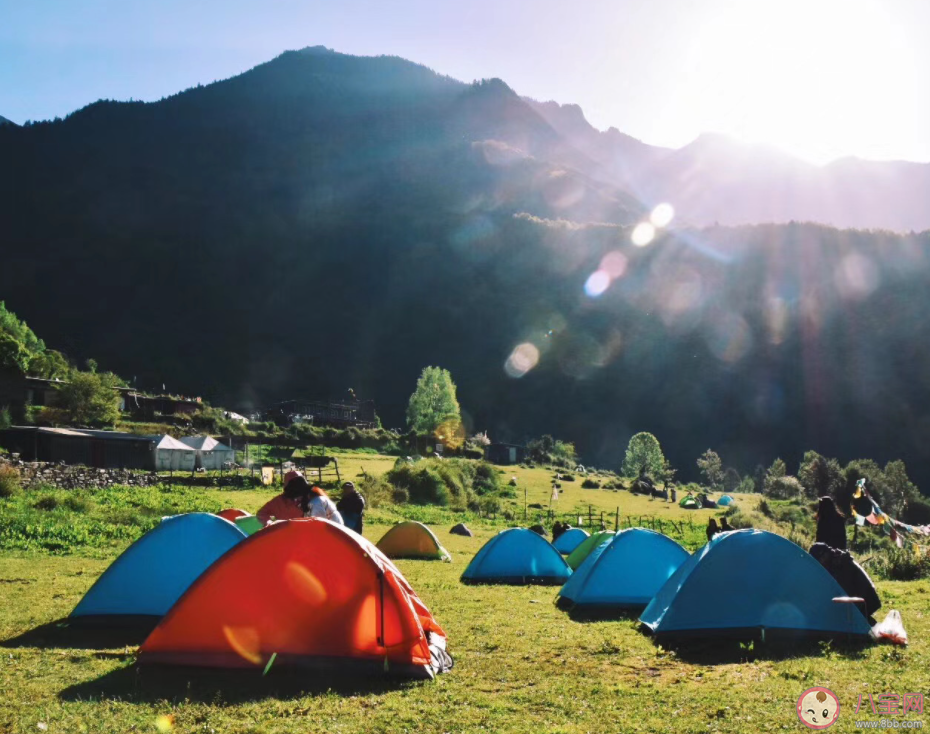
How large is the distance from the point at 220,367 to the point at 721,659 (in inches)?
6454

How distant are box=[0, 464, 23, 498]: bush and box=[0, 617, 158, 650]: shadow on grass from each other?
18121mm

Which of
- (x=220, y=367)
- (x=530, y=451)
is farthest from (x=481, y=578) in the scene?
(x=220, y=367)

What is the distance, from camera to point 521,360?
525 ft

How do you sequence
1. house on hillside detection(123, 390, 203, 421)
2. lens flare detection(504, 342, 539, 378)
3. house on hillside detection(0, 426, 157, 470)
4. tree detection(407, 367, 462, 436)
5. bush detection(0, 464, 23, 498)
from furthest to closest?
lens flare detection(504, 342, 539, 378) < tree detection(407, 367, 462, 436) < house on hillside detection(123, 390, 203, 421) < house on hillside detection(0, 426, 157, 470) < bush detection(0, 464, 23, 498)

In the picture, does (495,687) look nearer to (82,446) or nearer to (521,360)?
(82,446)

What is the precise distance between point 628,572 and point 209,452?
1993 inches

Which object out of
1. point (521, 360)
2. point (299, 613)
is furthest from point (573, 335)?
point (299, 613)

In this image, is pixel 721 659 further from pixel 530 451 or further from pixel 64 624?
pixel 530 451

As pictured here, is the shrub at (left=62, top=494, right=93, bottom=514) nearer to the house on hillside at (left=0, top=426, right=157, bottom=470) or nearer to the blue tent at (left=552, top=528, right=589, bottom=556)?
the blue tent at (left=552, top=528, right=589, bottom=556)

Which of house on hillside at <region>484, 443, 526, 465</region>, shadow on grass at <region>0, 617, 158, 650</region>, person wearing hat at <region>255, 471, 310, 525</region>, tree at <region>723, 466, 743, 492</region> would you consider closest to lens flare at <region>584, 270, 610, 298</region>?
tree at <region>723, 466, 743, 492</region>

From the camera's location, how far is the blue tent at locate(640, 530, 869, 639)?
27.4ft

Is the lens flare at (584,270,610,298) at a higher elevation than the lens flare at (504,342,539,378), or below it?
higher

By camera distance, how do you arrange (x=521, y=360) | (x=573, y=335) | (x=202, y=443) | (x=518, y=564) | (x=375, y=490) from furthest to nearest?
(x=573, y=335) < (x=521, y=360) < (x=202, y=443) < (x=375, y=490) < (x=518, y=564)

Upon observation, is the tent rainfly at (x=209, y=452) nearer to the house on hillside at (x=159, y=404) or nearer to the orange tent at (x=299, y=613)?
the house on hillside at (x=159, y=404)
